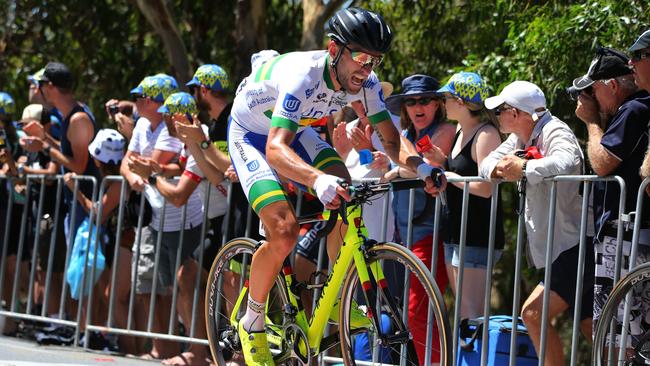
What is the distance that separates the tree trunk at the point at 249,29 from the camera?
52.5ft

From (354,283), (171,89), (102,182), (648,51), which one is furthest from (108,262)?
(648,51)

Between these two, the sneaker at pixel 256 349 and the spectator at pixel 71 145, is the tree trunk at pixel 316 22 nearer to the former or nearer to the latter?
the spectator at pixel 71 145

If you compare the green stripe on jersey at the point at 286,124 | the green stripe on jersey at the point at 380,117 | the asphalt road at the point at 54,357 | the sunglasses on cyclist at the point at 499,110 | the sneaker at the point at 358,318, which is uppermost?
the sunglasses on cyclist at the point at 499,110

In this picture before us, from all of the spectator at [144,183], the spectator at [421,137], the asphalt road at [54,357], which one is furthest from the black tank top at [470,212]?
the asphalt road at [54,357]

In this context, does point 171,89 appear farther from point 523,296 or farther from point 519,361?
point 523,296

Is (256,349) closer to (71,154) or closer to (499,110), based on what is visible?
(499,110)

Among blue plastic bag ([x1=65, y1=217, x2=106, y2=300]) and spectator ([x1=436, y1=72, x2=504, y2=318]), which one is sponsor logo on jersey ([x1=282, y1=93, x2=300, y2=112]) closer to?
spectator ([x1=436, y1=72, x2=504, y2=318])

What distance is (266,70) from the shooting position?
660cm

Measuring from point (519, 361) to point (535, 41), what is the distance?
12.6 ft

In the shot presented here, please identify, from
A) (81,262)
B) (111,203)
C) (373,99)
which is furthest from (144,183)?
(373,99)

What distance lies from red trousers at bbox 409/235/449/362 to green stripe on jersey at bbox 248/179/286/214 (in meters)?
1.11

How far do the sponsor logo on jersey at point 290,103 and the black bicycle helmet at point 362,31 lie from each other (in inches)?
15.1

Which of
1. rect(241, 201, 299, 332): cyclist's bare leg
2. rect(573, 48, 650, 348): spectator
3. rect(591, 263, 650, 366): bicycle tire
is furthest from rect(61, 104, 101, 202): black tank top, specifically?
rect(591, 263, 650, 366): bicycle tire

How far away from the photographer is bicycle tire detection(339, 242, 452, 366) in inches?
220
